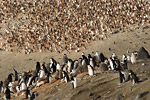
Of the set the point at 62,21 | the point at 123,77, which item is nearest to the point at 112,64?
the point at 123,77

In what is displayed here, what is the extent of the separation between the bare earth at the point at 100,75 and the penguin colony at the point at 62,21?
5.88ft

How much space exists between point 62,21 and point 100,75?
26.6m

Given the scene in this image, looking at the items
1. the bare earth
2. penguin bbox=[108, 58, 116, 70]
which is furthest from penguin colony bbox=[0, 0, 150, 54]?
penguin bbox=[108, 58, 116, 70]

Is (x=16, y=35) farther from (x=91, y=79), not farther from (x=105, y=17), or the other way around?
(x=91, y=79)

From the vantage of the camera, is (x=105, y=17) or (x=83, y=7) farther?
(x=83, y=7)

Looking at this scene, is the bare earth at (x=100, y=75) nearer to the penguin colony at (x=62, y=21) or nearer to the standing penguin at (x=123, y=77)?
the standing penguin at (x=123, y=77)

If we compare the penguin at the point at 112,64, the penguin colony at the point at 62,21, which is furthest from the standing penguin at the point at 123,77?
the penguin colony at the point at 62,21

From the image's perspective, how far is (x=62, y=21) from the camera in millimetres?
43750

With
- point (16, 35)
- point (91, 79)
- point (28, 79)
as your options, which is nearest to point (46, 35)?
point (16, 35)

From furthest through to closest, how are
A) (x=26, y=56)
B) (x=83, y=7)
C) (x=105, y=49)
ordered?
1. (x=83, y=7)
2. (x=26, y=56)
3. (x=105, y=49)

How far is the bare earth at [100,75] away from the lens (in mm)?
13066

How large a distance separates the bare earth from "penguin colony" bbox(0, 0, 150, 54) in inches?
70.6

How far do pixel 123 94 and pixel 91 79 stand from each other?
538 cm

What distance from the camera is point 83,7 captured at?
46.9m
